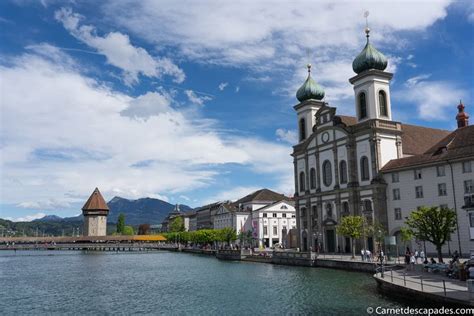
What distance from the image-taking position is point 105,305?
103 ft

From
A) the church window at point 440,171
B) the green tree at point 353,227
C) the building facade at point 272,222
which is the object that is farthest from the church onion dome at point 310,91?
the building facade at point 272,222

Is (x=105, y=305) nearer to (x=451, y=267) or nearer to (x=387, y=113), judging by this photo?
(x=451, y=267)

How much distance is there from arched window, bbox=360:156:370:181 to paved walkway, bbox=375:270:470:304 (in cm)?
2878

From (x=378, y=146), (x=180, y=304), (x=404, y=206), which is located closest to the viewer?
(x=180, y=304)

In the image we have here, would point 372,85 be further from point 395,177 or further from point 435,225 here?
point 435,225

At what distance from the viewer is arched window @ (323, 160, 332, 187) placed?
70.7 metres

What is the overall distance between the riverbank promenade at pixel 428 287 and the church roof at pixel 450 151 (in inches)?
814

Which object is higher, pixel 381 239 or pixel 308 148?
pixel 308 148

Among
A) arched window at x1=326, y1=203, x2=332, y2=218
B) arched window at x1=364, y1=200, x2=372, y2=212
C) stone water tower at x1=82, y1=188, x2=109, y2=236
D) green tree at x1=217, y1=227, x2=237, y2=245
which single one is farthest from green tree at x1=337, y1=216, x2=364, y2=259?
stone water tower at x1=82, y1=188, x2=109, y2=236

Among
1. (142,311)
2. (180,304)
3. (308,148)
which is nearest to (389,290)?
(180,304)

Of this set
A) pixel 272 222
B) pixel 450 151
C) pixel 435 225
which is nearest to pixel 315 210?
pixel 450 151

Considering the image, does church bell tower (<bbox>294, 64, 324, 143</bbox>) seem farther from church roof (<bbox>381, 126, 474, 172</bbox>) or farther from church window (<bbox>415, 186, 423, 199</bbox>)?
church window (<bbox>415, 186, 423, 199</bbox>)

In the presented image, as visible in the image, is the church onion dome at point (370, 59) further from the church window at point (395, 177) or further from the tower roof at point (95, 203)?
the tower roof at point (95, 203)

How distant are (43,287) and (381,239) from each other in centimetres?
3720
